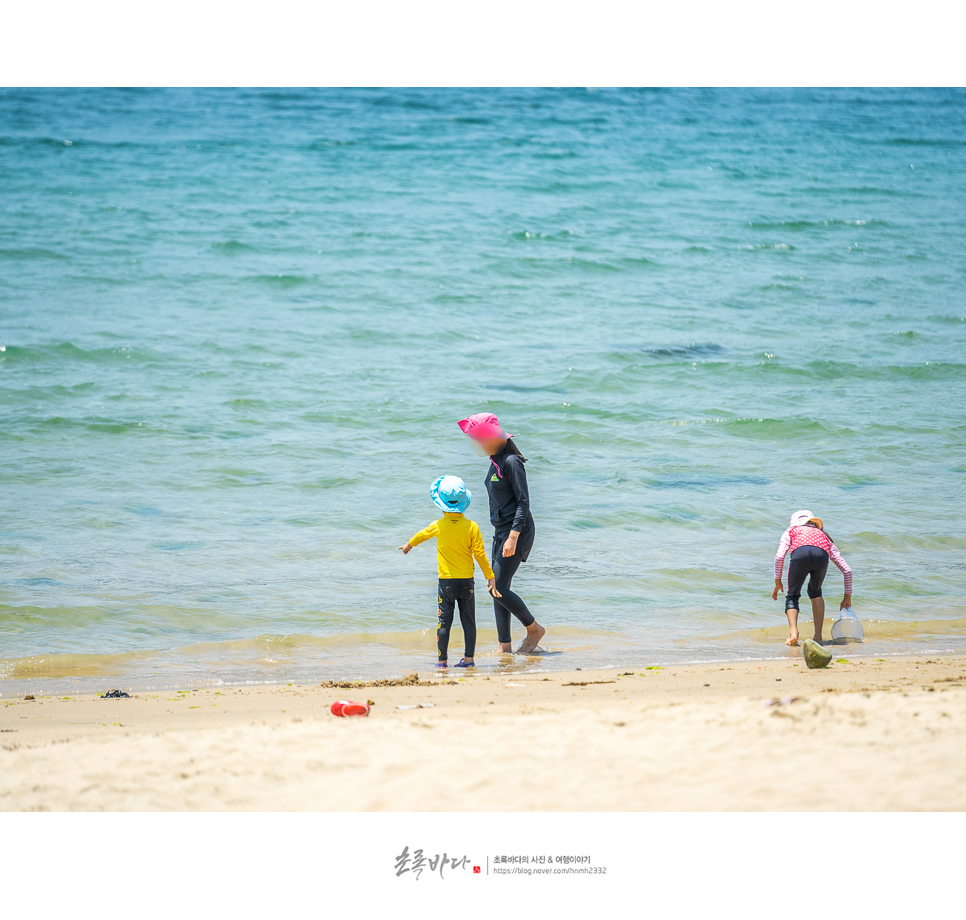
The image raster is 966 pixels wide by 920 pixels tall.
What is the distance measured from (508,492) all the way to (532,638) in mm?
1093

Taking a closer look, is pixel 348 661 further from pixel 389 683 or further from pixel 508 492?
pixel 508 492

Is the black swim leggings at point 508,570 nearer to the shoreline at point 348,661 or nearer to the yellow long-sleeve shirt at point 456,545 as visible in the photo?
the yellow long-sleeve shirt at point 456,545

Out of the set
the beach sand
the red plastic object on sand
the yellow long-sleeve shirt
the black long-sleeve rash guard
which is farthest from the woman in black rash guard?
the red plastic object on sand

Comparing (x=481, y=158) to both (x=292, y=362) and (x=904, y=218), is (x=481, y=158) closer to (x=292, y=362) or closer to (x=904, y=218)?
(x=904, y=218)

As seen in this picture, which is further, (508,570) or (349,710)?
(508,570)

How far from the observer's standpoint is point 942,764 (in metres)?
3.20

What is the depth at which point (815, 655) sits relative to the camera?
18.3 ft

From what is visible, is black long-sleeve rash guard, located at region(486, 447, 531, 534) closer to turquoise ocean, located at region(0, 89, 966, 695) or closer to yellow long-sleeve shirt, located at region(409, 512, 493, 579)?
yellow long-sleeve shirt, located at region(409, 512, 493, 579)

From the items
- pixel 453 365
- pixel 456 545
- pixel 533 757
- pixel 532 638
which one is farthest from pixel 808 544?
pixel 453 365

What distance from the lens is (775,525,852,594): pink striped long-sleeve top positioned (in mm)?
6871

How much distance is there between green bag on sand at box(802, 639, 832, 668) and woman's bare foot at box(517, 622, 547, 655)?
1.80 m

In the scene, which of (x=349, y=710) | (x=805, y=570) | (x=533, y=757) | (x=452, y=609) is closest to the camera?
(x=533, y=757)

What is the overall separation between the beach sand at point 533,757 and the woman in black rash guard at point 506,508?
1721 millimetres

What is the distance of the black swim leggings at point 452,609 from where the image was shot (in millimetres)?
6168
